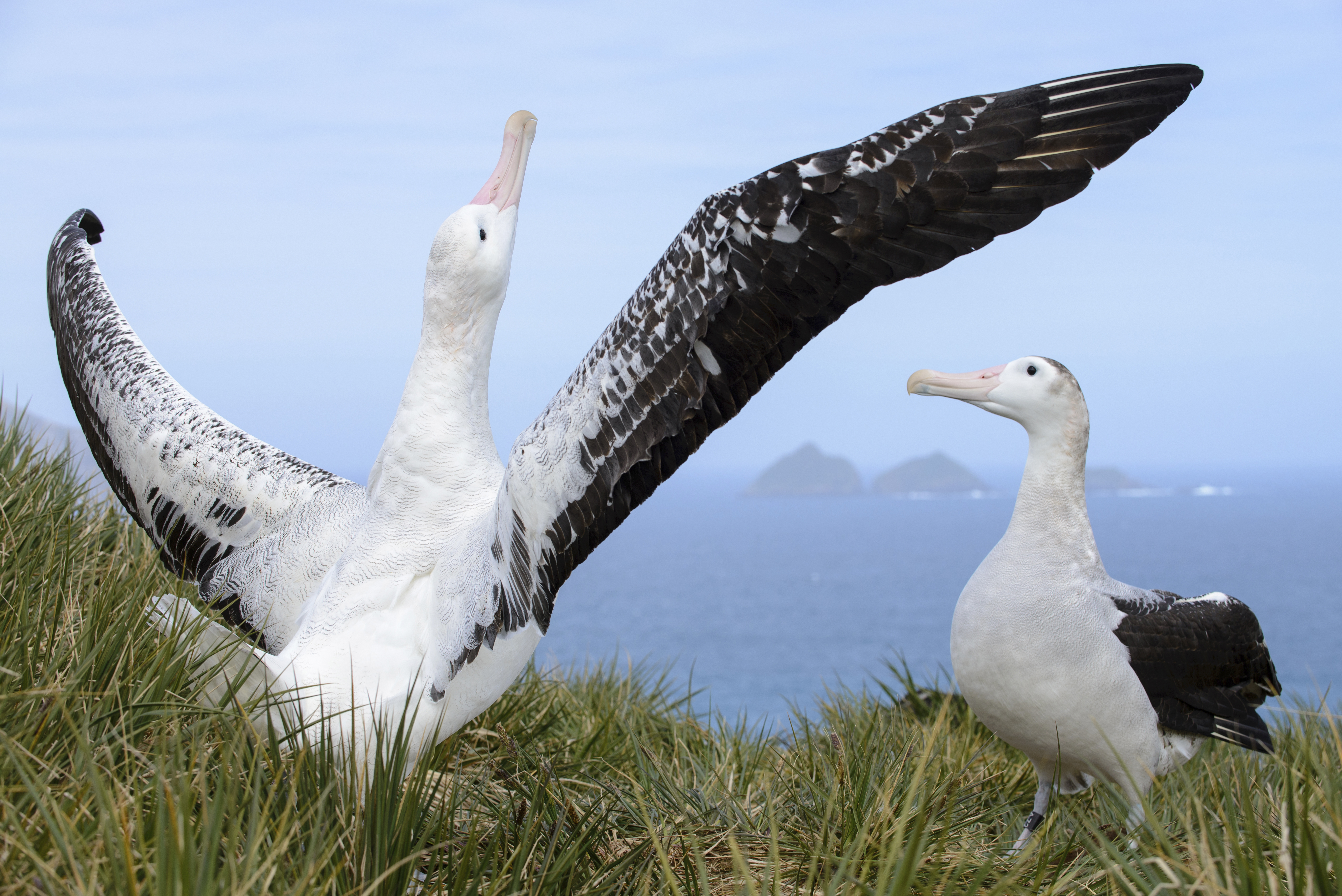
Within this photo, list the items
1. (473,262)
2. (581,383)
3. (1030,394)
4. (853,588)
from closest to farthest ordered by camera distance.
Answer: (581,383)
(473,262)
(1030,394)
(853,588)

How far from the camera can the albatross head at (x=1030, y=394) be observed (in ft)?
12.9

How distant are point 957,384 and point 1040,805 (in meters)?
1.62

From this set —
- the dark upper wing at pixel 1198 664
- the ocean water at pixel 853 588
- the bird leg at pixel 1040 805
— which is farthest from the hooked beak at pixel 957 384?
Result: the ocean water at pixel 853 588

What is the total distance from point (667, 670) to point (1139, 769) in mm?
2958

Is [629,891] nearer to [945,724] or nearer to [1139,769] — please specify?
[1139,769]

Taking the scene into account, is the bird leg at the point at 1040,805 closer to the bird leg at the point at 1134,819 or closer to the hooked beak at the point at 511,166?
the bird leg at the point at 1134,819

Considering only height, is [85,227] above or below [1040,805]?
above

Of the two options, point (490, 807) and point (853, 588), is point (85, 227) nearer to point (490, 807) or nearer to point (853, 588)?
point (490, 807)

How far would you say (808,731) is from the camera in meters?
4.14

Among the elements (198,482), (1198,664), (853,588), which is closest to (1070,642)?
(1198,664)

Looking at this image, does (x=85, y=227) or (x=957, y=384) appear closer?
(x=957, y=384)

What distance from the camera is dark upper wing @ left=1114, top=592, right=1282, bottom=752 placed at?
3.86m

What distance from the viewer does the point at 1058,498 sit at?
12.8 ft

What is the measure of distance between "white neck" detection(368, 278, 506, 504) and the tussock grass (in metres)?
0.90
